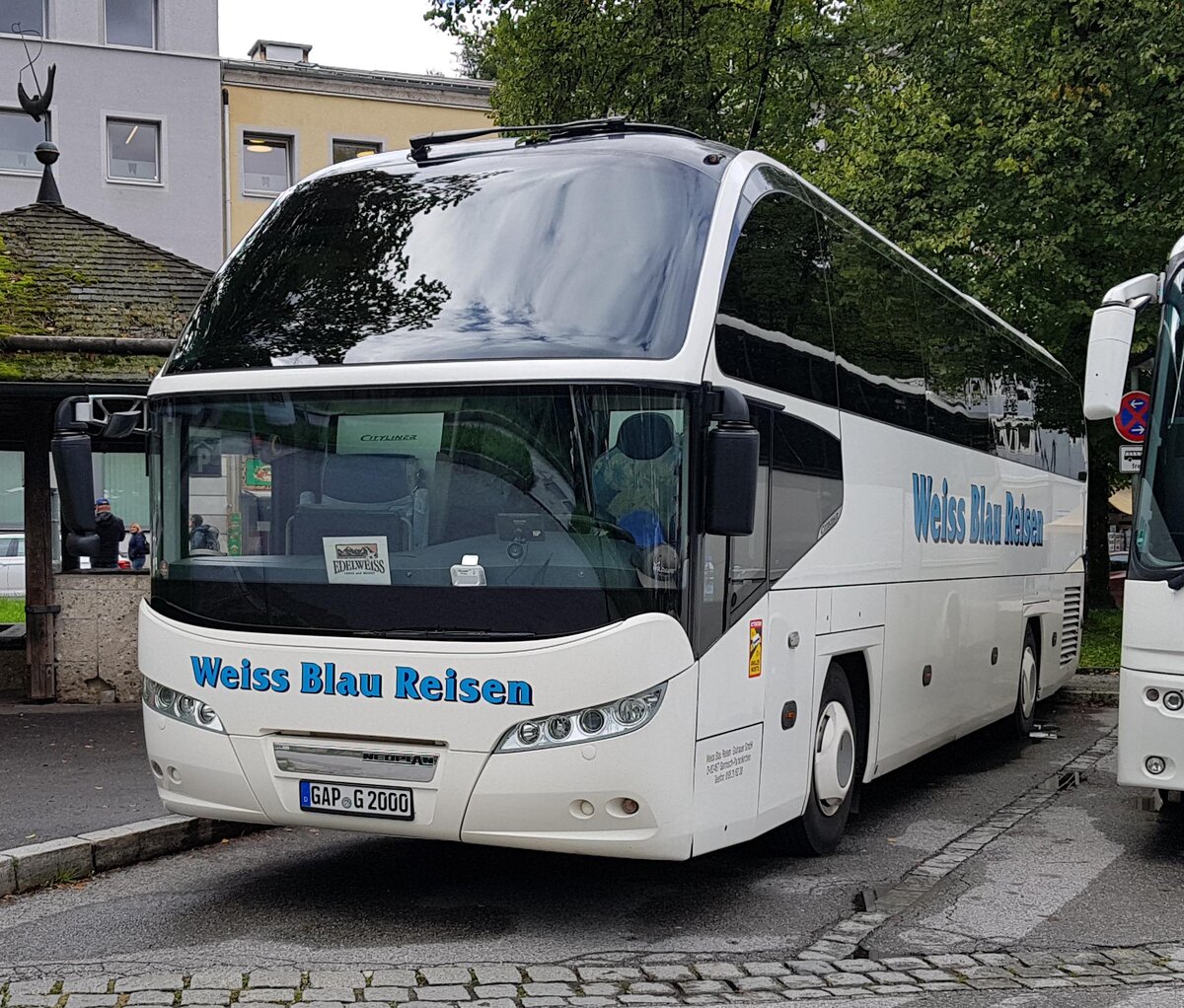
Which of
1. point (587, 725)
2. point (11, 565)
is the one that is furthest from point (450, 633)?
point (11, 565)

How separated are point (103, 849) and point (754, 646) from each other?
353cm

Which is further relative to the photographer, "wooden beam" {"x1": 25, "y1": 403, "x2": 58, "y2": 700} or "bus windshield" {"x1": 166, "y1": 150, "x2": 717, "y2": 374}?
"wooden beam" {"x1": 25, "y1": 403, "x2": 58, "y2": 700}

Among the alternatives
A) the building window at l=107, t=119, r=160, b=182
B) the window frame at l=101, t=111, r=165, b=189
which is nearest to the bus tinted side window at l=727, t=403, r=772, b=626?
the window frame at l=101, t=111, r=165, b=189

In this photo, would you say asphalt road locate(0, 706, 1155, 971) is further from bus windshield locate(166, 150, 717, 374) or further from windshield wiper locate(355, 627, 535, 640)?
bus windshield locate(166, 150, 717, 374)

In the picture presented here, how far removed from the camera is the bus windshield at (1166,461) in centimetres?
826

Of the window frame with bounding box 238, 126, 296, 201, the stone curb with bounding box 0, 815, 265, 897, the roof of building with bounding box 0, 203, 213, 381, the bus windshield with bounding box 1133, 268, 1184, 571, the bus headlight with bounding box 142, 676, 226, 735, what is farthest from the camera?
the window frame with bounding box 238, 126, 296, 201

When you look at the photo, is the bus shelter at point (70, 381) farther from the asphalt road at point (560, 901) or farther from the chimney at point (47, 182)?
the asphalt road at point (560, 901)

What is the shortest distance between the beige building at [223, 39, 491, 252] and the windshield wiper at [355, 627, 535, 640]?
119 feet

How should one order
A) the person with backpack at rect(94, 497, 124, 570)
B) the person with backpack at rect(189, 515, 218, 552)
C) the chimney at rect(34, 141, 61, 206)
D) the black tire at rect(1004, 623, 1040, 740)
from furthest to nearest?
the chimney at rect(34, 141, 61, 206) < the person with backpack at rect(94, 497, 124, 570) < the black tire at rect(1004, 623, 1040, 740) < the person with backpack at rect(189, 515, 218, 552)

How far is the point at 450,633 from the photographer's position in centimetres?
649

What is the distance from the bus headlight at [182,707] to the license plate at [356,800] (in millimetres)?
502

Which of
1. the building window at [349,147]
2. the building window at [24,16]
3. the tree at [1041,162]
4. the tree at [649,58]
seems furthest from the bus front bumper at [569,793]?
the building window at [349,147]

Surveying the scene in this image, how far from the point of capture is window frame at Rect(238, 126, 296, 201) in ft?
139

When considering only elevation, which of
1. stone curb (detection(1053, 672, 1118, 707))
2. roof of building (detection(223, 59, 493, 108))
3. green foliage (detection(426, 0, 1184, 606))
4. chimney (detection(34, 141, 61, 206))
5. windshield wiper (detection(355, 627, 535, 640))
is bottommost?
stone curb (detection(1053, 672, 1118, 707))
